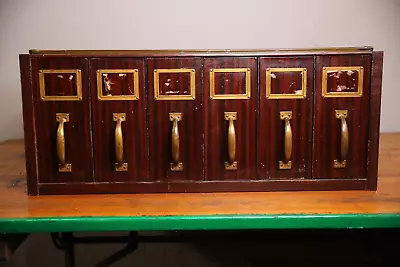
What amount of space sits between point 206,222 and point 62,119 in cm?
38

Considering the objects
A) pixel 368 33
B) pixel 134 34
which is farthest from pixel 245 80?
pixel 368 33

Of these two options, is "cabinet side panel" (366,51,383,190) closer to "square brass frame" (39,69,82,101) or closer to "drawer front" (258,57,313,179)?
"drawer front" (258,57,313,179)

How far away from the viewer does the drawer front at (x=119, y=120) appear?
969mm

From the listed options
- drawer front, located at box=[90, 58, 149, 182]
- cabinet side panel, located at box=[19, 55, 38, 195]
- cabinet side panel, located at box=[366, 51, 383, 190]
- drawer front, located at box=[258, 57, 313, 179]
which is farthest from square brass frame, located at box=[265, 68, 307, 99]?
cabinet side panel, located at box=[19, 55, 38, 195]

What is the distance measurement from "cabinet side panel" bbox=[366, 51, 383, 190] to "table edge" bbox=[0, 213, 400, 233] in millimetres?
179

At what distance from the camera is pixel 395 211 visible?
87cm

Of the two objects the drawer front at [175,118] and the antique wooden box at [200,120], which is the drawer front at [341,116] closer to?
the antique wooden box at [200,120]

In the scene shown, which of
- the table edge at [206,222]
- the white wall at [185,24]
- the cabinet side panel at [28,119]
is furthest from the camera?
the white wall at [185,24]

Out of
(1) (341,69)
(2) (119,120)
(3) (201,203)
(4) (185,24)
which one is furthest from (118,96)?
(4) (185,24)

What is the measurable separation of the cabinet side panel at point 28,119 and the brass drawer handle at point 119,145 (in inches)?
6.8

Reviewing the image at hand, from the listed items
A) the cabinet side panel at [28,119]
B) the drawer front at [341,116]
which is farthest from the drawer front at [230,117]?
the cabinet side panel at [28,119]

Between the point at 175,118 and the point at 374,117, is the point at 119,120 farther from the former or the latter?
the point at 374,117

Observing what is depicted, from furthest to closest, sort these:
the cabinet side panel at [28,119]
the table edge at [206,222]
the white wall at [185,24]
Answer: the white wall at [185,24], the cabinet side panel at [28,119], the table edge at [206,222]

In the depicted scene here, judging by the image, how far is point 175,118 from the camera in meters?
0.98
